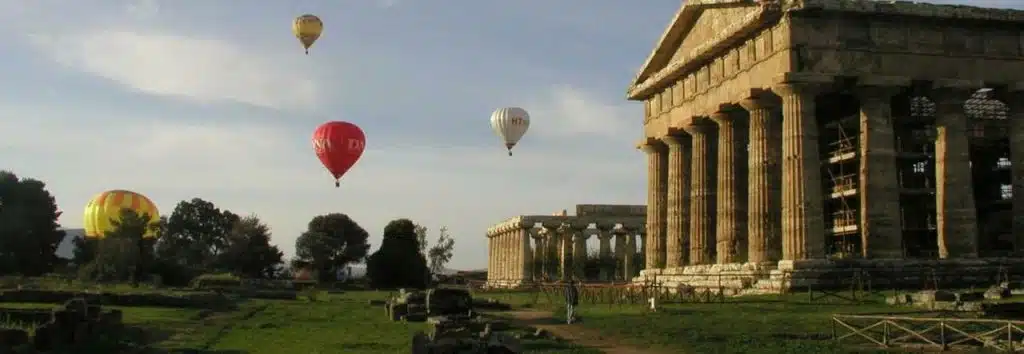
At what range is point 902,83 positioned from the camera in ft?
145

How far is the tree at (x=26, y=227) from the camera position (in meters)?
93.4

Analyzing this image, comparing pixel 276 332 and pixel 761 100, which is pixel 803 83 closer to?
pixel 761 100

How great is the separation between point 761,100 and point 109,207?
280ft

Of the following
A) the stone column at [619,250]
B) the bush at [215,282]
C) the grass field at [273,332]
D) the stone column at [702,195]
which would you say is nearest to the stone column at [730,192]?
the stone column at [702,195]

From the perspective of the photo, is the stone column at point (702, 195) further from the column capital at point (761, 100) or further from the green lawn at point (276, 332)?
the green lawn at point (276, 332)

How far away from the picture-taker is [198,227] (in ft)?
478

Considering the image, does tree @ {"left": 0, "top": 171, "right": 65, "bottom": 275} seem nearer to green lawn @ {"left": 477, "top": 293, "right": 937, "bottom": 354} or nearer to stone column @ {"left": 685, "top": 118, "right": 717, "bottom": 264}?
stone column @ {"left": 685, "top": 118, "right": 717, "bottom": 264}

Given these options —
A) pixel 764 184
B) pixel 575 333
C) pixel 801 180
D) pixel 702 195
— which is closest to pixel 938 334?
pixel 575 333

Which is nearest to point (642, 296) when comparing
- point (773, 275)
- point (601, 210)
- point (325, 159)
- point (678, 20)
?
point (773, 275)

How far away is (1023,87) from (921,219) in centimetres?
996

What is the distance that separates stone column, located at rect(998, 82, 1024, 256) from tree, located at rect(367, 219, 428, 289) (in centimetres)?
5336

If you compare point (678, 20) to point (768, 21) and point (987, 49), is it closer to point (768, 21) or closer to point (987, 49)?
point (768, 21)

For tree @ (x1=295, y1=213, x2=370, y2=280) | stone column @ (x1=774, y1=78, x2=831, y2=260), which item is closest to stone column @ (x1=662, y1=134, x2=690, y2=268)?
stone column @ (x1=774, y1=78, x2=831, y2=260)

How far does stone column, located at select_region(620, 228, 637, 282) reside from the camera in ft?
339
